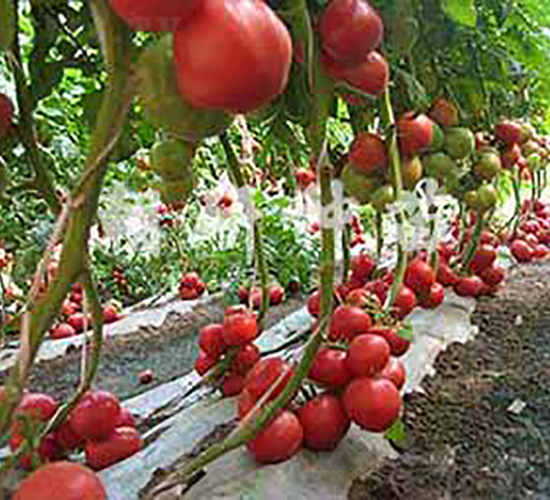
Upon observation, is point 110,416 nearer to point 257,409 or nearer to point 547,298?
point 257,409

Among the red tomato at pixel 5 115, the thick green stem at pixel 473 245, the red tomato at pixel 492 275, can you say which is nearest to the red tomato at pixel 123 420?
the red tomato at pixel 5 115

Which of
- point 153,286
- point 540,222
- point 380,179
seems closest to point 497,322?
point 380,179

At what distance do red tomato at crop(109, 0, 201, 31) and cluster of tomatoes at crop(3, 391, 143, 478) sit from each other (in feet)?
1.96

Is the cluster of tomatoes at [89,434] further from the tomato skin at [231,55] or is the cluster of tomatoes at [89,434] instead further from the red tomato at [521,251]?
the red tomato at [521,251]

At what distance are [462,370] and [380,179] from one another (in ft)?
1.91

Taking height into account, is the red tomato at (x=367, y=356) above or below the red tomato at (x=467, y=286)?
above

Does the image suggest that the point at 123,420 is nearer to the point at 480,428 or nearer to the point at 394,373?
the point at 394,373

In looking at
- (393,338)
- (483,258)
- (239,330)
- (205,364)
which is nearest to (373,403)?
(393,338)

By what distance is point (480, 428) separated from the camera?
113cm

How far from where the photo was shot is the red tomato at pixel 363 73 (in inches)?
25.5

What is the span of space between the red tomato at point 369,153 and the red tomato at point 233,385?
460mm

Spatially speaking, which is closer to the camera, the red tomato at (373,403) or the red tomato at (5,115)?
the red tomato at (5,115)

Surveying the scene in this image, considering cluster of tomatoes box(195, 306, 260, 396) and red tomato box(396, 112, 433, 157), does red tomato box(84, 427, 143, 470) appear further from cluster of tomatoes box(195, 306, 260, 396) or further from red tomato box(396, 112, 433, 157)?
red tomato box(396, 112, 433, 157)

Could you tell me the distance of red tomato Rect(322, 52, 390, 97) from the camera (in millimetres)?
647
